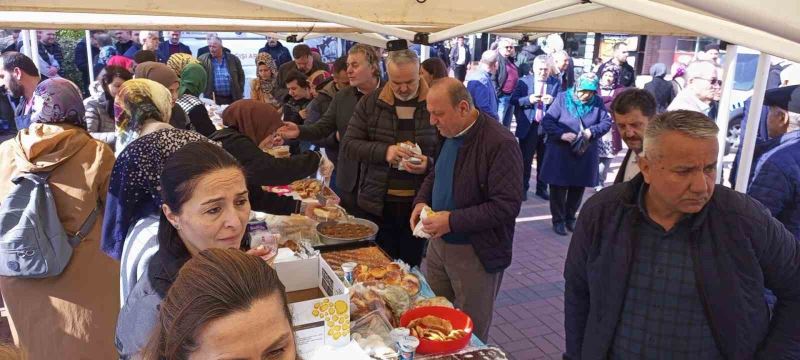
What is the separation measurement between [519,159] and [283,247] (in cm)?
136

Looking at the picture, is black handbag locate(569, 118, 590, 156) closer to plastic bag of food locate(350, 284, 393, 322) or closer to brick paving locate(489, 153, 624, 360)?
brick paving locate(489, 153, 624, 360)

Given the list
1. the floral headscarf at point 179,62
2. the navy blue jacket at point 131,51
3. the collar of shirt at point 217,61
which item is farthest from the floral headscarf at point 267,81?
the navy blue jacket at point 131,51

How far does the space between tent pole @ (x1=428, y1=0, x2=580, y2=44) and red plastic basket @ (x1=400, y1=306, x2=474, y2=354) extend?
132 centimetres

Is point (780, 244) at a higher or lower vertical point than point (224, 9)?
lower

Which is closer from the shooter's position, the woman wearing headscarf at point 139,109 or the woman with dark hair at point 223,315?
the woman with dark hair at point 223,315

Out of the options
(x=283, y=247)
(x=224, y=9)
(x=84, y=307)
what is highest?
(x=224, y=9)

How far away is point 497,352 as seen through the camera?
2.24 meters

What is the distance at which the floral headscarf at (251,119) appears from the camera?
3.25 meters

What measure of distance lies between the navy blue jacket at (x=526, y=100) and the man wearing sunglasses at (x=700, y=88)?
8.17ft

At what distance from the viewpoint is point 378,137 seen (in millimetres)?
3895

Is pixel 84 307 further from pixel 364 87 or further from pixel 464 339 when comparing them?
pixel 364 87

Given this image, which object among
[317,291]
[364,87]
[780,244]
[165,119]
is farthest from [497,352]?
[364,87]

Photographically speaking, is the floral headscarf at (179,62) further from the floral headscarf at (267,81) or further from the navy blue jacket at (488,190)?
the navy blue jacket at (488,190)

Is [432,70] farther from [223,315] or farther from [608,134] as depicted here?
[223,315]
